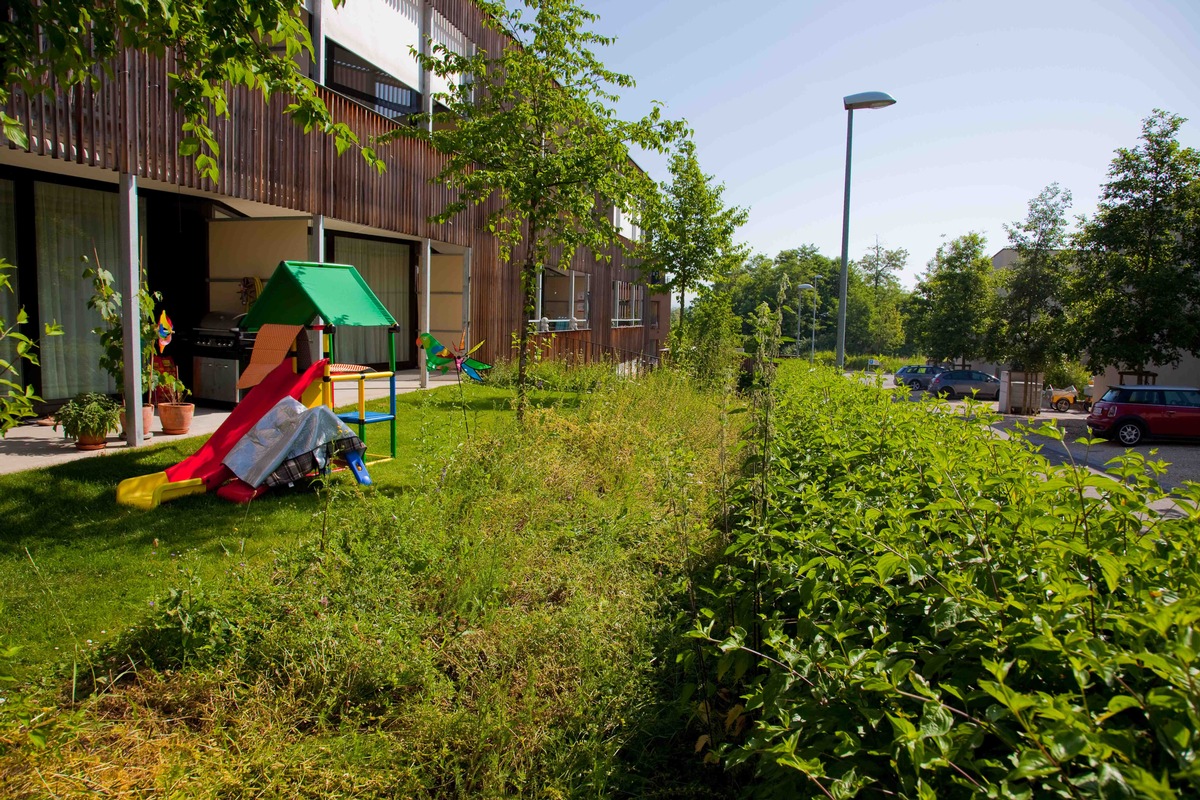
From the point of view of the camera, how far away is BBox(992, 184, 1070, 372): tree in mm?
29922

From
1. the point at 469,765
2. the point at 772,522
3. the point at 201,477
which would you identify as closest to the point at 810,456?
the point at 772,522

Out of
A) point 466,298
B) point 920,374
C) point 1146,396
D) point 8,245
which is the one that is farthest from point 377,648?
point 920,374

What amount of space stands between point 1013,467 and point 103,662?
386 cm

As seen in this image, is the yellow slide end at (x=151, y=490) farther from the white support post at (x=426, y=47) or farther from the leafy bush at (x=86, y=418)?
the white support post at (x=426, y=47)

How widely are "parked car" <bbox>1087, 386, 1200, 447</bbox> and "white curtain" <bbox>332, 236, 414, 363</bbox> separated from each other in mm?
17495

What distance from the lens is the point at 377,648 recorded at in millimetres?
3289

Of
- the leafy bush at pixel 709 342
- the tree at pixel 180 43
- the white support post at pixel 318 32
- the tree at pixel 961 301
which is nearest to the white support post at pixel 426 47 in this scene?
the white support post at pixel 318 32

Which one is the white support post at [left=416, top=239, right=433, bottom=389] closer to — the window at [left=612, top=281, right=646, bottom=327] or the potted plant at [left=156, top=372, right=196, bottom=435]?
the potted plant at [left=156, top=372, right=196, bottom=435]

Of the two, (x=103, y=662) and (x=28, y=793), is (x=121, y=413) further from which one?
(x=28, y=793)

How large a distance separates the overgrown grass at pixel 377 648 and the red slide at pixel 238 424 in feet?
2.04

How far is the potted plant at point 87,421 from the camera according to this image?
288 inches

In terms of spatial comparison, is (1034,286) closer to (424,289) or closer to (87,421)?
(424,289)

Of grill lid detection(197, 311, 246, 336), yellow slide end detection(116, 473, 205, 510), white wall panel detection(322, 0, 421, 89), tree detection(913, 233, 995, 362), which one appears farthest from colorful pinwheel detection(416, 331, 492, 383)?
tree detection(913, 233, 995, 362)

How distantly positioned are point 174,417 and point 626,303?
25.1 metres
